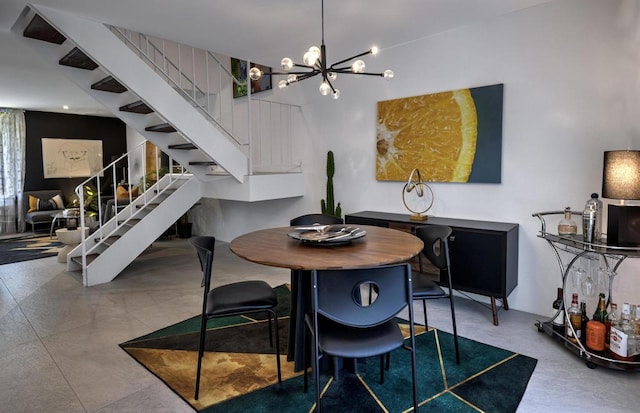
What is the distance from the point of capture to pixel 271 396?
7.04ft

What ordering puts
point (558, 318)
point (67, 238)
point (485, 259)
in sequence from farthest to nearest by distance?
point (67, 238)
point (485, 259)
point (558, 318)

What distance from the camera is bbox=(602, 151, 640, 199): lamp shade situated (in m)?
2.31

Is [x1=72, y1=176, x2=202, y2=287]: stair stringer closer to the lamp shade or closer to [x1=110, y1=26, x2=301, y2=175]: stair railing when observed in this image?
[x1=110, y1=26, x2=301, y2=175]: stair railing

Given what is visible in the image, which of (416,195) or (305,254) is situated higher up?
(416,195)

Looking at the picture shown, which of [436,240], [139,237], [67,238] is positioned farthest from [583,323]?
[67,238]

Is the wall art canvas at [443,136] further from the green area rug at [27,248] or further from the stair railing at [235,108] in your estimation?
the green area rug at [27,248]

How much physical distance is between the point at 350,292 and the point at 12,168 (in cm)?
935

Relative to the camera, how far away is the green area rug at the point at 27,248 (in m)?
5.71

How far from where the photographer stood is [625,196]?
7.67ft

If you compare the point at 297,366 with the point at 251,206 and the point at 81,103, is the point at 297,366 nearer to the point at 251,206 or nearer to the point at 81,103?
the point at 251,206

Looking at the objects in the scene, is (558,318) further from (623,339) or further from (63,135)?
(63,135)

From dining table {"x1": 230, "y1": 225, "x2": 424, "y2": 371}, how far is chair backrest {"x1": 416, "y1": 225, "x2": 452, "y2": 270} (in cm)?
23

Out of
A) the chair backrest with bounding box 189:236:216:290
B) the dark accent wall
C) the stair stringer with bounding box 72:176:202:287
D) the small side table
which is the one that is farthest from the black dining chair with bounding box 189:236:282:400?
the dark accent wall

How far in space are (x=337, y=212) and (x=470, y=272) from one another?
69.9 inches
